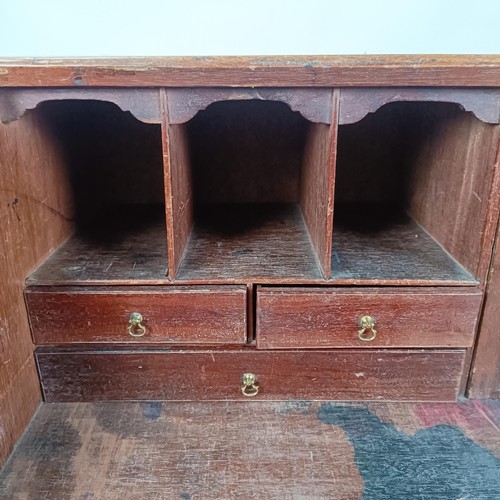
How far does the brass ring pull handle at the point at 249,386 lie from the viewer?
105 centimetres

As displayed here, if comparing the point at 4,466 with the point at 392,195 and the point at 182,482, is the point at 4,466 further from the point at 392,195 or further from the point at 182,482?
the point at 392,195

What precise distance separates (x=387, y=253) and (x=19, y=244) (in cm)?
83

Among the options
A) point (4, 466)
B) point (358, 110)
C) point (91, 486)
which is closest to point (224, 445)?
point (91, 486)

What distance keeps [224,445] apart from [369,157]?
94 cm

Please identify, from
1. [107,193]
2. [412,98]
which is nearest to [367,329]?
[412,98]

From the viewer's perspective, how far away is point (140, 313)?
39.8 inches

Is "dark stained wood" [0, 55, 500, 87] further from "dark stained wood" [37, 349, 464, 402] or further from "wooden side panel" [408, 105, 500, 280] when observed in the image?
"dark stained wood" [37, 349, 464, 402]

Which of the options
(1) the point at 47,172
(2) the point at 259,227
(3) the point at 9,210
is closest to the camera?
(3) the point at 9,210

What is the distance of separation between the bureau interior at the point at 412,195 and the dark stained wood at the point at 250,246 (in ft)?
0.32

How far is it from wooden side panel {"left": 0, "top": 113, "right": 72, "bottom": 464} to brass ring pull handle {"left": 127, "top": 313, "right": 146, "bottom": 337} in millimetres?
226

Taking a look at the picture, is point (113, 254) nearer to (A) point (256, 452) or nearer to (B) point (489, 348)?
(A) point (256, 452)

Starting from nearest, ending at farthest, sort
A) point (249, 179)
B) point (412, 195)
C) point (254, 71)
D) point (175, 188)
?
1. point (254, 71)
2. point (175, 188)
3. point (412, 195)
4. point (249, 179)

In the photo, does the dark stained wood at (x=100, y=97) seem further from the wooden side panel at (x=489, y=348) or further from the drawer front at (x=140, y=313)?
the wooden side panel at (x=489, y=348)

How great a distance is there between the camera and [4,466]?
0.92m
